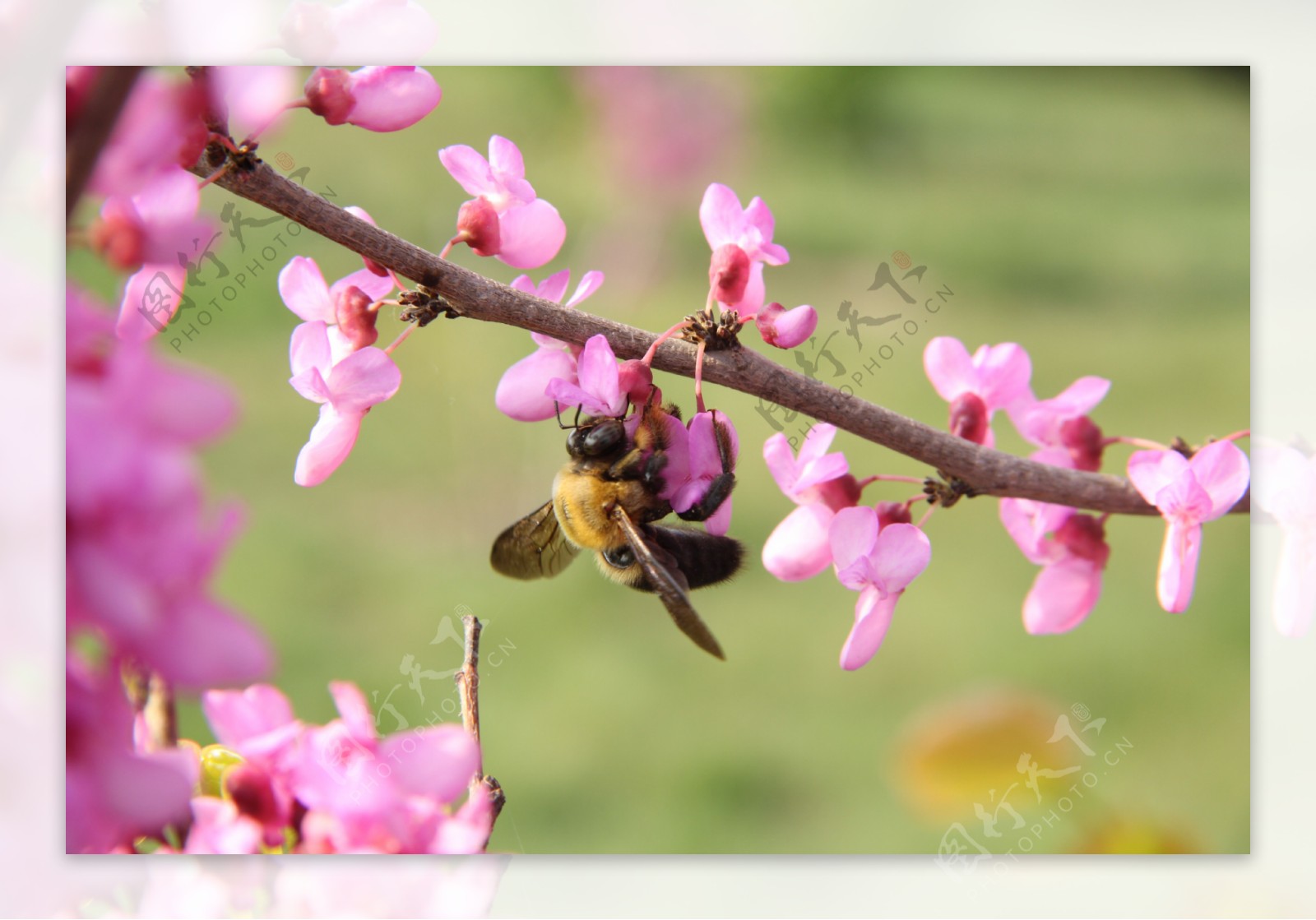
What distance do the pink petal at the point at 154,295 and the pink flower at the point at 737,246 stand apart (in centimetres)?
44

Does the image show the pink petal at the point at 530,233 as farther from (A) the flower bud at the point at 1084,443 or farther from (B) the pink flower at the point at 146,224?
A: (A) the flower bud at the point at 1084,443

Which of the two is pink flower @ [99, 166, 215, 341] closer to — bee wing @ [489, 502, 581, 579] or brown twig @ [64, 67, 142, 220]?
brown twig @ [64, 67, 142, 220]

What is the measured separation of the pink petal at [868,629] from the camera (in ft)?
2.88

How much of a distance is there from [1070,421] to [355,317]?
2.09 ft

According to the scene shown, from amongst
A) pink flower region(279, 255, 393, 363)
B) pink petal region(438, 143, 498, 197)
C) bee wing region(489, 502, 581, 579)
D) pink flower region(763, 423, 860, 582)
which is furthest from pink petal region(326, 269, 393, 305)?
pink flower region(763, 423, 860, 582)

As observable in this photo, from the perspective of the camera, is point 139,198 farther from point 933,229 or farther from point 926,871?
point 926,871

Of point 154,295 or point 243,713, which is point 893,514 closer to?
point 243,713

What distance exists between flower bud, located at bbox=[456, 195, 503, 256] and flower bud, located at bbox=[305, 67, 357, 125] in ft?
0.41

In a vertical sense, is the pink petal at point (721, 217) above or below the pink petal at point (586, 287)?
above

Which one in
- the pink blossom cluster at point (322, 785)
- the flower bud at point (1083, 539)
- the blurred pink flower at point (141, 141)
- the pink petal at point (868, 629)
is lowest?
the pink blossom cluster at point (322, 785)

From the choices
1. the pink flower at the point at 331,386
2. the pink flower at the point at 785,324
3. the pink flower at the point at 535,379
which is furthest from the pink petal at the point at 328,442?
the pink flower at the point at 785,324

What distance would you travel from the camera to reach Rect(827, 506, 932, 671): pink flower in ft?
2.85

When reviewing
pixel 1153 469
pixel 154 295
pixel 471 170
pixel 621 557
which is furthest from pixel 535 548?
pixel 1153 469

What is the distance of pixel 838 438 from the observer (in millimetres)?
1147
